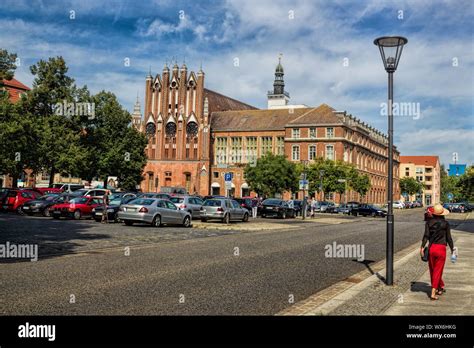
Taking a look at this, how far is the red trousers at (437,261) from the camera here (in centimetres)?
808

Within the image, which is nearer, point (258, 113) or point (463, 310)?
point (463, 310)

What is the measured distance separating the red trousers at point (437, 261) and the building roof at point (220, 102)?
271ft

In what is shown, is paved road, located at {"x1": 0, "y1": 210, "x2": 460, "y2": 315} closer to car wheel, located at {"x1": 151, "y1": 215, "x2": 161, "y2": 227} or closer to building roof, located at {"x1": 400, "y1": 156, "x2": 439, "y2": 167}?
car wheel, located at {"x1": 151, "y1": 215, "x2": 161, "y2": 227}

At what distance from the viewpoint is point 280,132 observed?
284ft

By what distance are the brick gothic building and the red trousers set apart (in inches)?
2806

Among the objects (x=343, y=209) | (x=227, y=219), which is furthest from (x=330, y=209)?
(x=227, y=219)

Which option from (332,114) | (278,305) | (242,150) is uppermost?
(332,114)

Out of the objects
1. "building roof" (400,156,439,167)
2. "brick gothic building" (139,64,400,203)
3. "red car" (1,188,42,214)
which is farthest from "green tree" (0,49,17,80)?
"building roof" (400,156,439,167)

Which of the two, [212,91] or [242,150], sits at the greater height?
[212,91]

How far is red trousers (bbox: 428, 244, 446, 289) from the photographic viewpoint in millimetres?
8081
